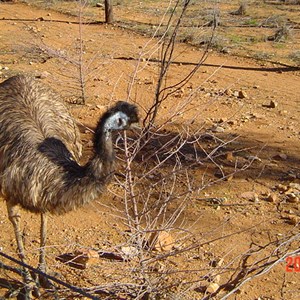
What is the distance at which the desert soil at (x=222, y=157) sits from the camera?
503 centimetres

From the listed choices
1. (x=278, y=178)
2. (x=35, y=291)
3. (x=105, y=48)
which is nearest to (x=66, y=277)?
(x=35, y=291)

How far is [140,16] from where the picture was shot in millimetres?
15984

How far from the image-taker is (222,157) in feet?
23.4

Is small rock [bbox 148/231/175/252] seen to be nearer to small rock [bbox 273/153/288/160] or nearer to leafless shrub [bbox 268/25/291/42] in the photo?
small rock [bbox 273/153/288/160]

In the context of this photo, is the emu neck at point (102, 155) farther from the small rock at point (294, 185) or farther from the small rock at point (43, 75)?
the small rock at point (43, 75)

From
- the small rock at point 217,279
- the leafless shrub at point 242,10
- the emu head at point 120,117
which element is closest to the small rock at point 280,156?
the small rock at point 217,279

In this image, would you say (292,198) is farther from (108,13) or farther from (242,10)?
(242,10)

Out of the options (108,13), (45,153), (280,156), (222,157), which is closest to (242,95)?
(280,156)

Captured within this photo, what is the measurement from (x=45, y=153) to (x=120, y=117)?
2.99 ft

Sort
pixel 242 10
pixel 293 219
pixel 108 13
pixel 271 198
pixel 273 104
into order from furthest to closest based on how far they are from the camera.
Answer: pixel 242 10
pixel 108 13
pixel 273 104
pixel 271 198
pixel 293 219

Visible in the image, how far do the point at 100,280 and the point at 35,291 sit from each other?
56cm

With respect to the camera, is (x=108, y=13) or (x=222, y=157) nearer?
(x=222, y=157)

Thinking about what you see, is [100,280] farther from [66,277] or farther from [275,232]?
[275,232]

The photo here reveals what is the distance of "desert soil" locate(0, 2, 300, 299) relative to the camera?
198 inches
